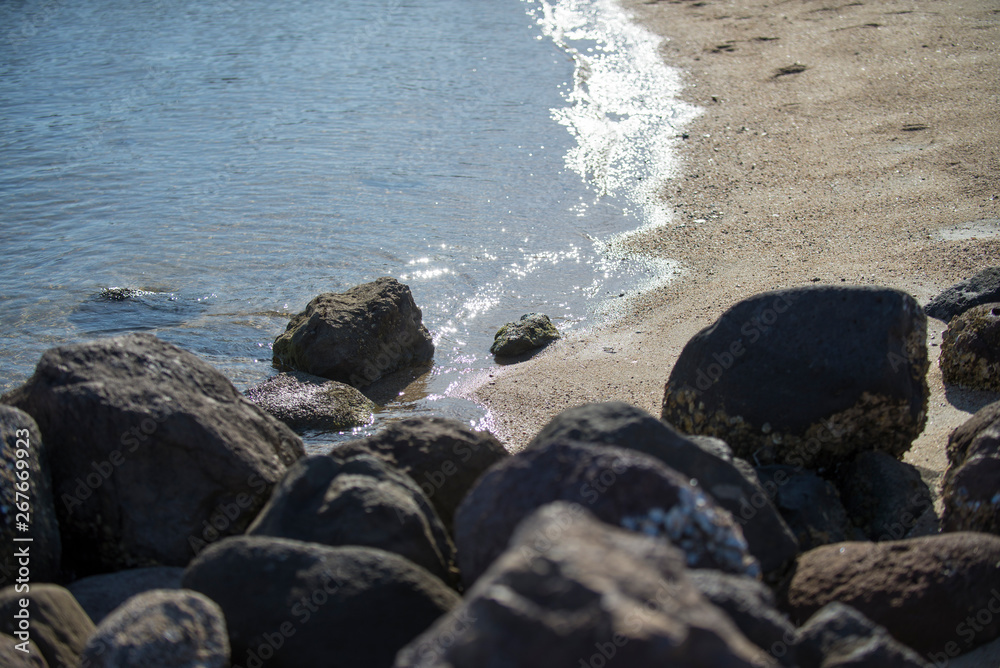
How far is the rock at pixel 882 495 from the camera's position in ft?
13.1

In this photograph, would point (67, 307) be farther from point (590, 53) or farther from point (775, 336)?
point (590, 53)

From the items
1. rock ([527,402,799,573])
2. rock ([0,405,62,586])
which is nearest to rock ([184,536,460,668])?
rock ([527,402,799,573])

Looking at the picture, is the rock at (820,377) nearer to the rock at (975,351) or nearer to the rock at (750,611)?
the rock at (975,351)

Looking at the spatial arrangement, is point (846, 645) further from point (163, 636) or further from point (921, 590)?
point (163, 636)

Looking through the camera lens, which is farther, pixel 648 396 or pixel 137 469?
pixel 648 396

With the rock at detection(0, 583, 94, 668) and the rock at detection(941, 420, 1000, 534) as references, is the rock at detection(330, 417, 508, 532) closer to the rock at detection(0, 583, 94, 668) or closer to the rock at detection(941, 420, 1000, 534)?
the rock at detection(0, 583, 94, 668)

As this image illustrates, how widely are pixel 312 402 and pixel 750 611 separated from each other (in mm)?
4657

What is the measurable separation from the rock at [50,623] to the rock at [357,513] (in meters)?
0.70

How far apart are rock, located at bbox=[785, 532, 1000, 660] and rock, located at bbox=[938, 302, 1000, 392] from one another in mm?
2525

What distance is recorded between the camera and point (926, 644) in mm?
3107

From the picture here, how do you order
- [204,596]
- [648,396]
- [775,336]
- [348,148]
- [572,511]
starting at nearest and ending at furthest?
1. [572,511]
2. [204,596]
3. [775,336]
4. [648,396]
5. [348,148]

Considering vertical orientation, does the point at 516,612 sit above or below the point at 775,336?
above

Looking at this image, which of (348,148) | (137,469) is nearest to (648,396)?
(137,469)

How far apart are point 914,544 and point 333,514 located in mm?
2285
